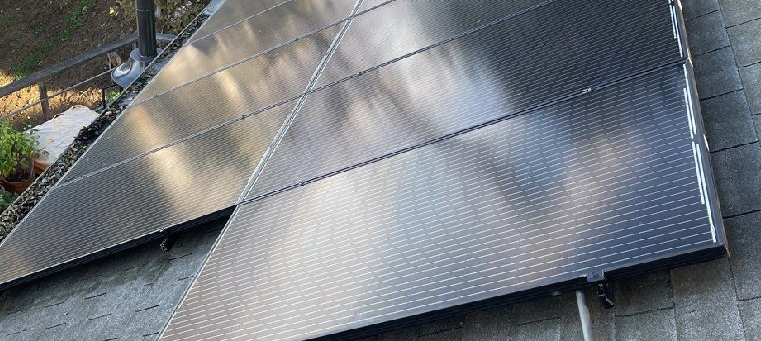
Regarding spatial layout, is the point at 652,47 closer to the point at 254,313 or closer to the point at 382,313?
the point at 382,313

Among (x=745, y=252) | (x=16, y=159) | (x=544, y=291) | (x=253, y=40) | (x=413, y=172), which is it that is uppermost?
(x=253, y=40)

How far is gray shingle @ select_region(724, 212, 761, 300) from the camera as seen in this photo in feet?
10.9

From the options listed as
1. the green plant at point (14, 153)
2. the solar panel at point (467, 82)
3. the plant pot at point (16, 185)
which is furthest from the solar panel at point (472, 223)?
the green plant at point (14, 153)

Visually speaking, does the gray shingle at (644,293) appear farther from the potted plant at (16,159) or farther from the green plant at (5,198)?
the potted plant at (16,159)

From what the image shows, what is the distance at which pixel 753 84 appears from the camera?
178 inches

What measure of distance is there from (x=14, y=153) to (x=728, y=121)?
39.5ft

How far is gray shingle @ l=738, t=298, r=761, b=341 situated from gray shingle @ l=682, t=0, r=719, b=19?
2.78 metres

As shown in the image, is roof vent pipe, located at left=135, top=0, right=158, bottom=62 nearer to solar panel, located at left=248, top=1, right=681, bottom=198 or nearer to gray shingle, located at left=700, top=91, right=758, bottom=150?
solar panel, located at left=248, top=1, right=681, bottom=198

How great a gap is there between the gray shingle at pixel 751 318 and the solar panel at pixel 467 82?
146 centimetres

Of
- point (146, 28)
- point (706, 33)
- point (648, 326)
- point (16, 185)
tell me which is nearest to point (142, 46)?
point (146, 28)

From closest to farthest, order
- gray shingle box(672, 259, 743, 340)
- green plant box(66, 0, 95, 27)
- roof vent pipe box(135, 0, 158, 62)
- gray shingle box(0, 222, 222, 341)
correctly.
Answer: gray shingle box(672, 259, 743, 340) < gray shingle box(0, 222, 222, 341) < roof vent pipe box(135, 0, 158, 62) < green plant box(66, 0, 95, 27)

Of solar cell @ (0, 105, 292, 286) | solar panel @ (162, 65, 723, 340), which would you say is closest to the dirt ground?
solar cell @ (0, 105, 292, 286)

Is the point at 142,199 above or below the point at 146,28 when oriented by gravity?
below

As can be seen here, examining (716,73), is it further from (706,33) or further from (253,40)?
(253,40)
